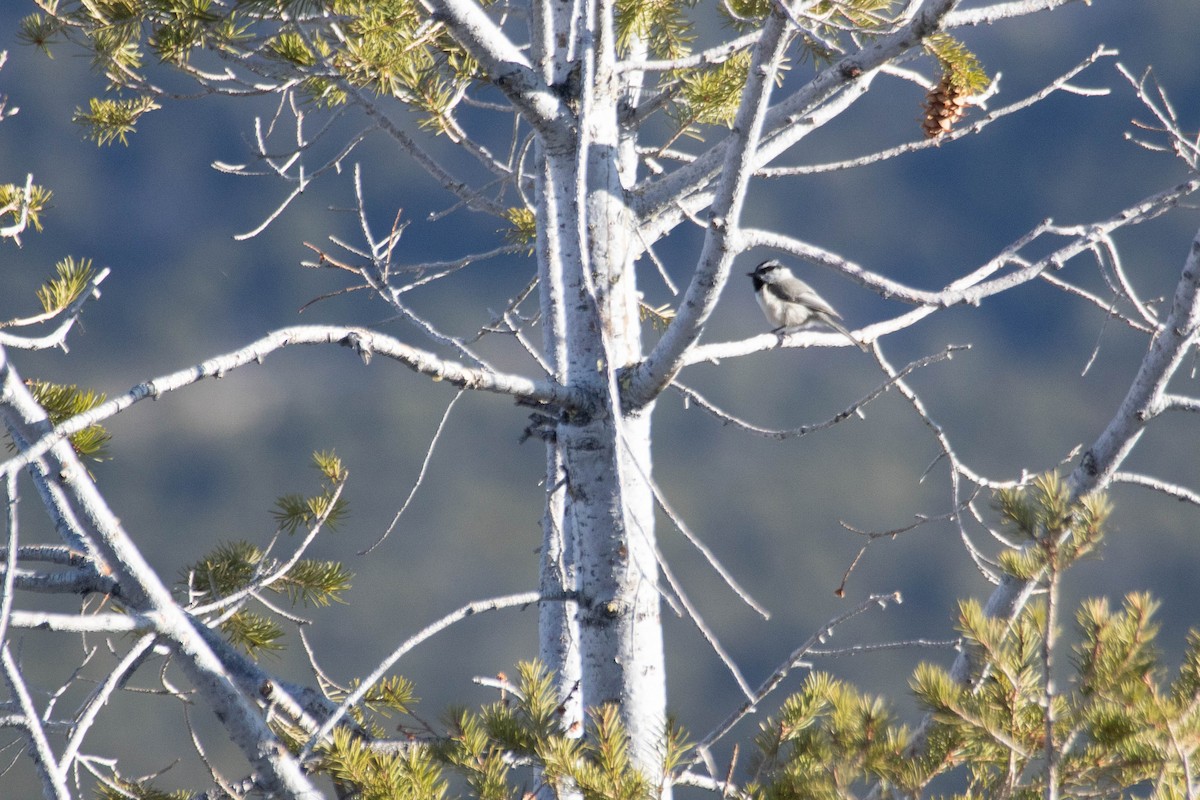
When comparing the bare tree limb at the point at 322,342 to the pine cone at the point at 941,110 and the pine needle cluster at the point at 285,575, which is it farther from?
the pine cone at the point at 941,110

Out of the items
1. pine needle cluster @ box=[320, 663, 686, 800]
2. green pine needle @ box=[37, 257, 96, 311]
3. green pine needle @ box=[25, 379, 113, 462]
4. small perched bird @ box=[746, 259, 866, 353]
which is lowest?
pine needle cluster @ box=[320, 663, 686, 800]

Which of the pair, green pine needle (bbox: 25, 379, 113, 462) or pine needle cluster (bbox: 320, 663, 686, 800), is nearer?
pine needle cluster (bbox: 320, 663, 686, 800)

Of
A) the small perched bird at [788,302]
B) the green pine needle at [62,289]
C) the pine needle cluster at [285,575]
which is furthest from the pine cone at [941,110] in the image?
the green pine needle at [62,289]

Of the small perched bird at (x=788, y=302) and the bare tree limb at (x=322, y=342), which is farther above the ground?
the bare tree limb at (x=322, y=342)

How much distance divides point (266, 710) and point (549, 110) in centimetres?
109

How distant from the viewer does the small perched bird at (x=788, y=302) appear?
372 cm

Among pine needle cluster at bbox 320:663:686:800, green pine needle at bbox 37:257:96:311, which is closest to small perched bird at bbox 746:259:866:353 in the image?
pine needle cluster at bbox 320:663:686:800

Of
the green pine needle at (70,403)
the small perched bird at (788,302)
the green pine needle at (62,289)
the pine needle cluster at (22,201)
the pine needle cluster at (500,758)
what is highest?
the pine needle cluster at (22,201)

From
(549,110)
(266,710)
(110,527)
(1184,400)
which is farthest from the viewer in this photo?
(1184,400)

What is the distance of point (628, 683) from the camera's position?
174 centimetres

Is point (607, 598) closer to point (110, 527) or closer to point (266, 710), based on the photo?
point (266, 710)

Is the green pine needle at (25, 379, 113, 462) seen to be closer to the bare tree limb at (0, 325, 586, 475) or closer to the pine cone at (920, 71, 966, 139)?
the bare tree limb at (0, 325, 586, 475)

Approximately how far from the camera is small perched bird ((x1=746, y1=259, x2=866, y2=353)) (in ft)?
12.2

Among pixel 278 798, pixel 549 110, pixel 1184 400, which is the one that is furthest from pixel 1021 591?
pixel 278 798
